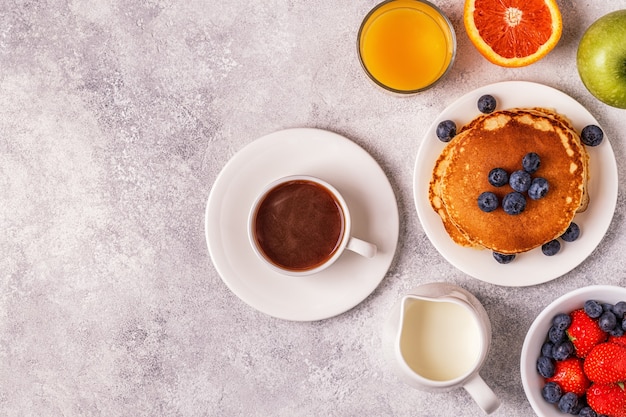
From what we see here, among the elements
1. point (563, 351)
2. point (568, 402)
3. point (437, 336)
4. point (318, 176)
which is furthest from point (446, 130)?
point (568, 402)

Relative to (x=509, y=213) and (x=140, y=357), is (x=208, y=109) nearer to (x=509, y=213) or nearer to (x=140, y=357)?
(x=140, y=357)

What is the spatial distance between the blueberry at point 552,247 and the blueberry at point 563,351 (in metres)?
0.22

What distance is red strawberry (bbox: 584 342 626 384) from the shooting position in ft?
4.71

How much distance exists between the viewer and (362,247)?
4.64ft

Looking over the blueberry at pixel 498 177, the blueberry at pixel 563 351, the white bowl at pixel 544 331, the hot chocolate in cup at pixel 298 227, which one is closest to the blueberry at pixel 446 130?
the blueberry at pixel 498 177

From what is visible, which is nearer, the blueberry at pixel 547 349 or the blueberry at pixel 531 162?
the blueberry at pixel 531 162

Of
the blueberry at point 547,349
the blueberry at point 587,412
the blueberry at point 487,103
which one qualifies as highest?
the blueberry at point 487,103

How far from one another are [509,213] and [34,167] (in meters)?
1.21

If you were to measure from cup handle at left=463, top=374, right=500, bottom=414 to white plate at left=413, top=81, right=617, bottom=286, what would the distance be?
0.26 m

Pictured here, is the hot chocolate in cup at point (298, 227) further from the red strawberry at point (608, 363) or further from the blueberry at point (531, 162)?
the red strawberry at point (608, 363)

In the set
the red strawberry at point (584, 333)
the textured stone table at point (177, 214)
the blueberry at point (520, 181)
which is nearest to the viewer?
the blueberry at point (520, 181)

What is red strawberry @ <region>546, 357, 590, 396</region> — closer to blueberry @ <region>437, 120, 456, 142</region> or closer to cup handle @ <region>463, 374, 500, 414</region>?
cup handle @ <region>463, 374, 500, 414</region>

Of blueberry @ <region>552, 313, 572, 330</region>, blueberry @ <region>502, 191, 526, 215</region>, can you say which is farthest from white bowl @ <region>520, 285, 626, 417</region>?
blueberry @ <region>502, 191, 526, 215</region>

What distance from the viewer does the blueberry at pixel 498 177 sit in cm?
140
